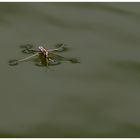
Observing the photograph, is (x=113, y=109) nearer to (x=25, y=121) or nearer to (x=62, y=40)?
(x=25, y=121)

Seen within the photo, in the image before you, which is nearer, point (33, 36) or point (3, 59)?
point (3, 59)

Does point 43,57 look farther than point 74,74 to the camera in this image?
Yes

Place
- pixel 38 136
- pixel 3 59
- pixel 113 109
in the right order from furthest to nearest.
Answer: pixel 3 59 < pixel 113 109 < pixel 38 136

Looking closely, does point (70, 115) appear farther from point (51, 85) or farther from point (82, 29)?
point (82, 29)

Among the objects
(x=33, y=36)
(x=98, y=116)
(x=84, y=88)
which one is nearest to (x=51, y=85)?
(x=84, y=88)

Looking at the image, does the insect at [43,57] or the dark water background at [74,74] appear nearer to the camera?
the dark water background at [74,74]

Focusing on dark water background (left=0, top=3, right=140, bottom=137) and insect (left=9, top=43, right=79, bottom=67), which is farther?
insect (left=9, top=43, right=79, bottom=67)

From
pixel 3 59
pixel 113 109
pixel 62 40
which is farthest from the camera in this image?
pixel 62 40

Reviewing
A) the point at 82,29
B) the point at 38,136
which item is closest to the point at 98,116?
the point at 38,136
